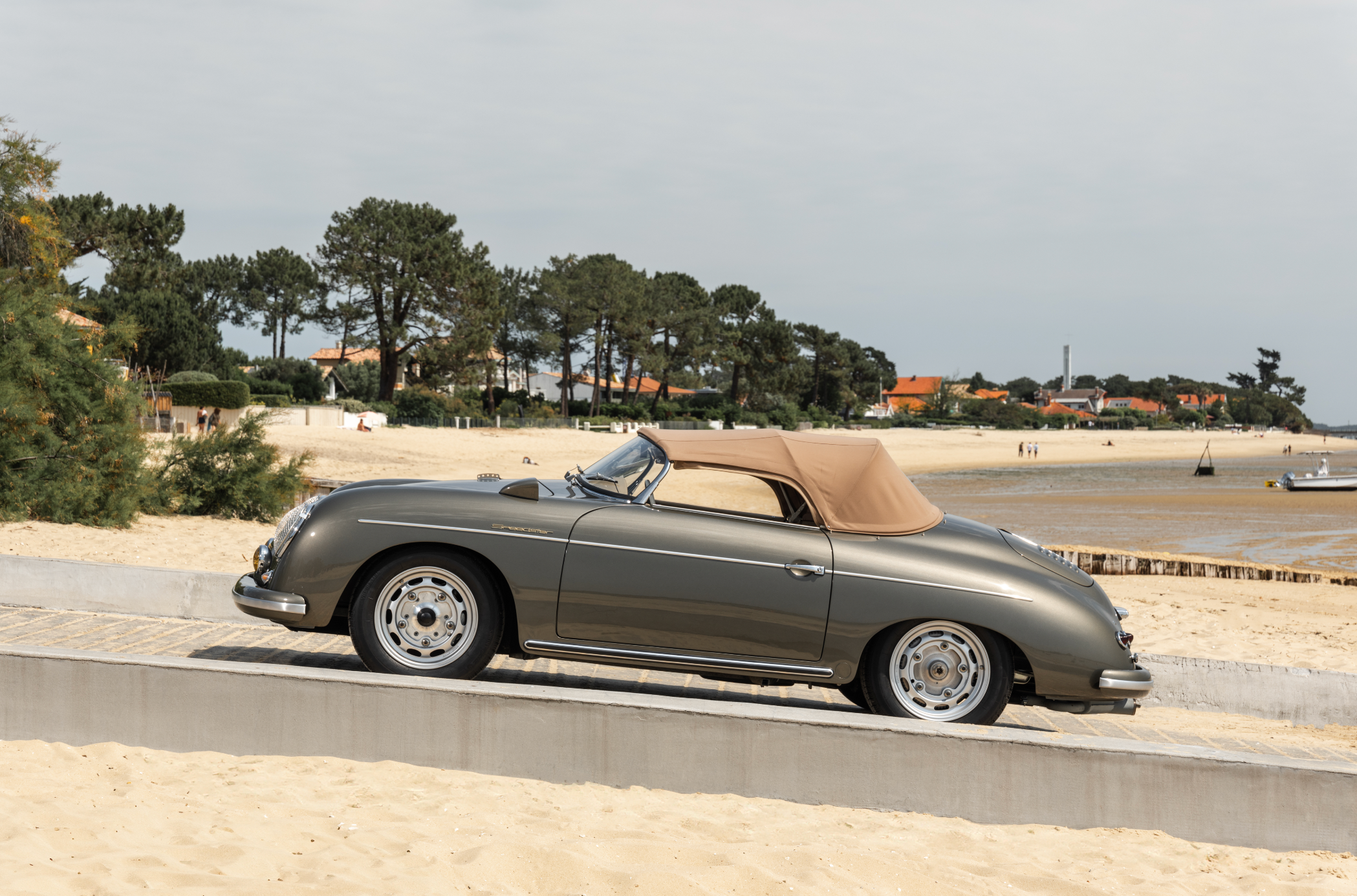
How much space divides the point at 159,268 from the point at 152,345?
10.5 metres

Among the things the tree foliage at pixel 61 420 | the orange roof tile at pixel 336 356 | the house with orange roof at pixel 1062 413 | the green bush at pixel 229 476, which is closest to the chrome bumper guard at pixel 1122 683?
the tree foliage at pixel 61 420

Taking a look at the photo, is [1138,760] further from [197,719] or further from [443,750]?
[197,719]

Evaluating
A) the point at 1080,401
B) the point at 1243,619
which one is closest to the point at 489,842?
the point at 1243,619

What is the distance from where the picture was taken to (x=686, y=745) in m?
4.52

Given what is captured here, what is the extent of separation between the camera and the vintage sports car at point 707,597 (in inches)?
199

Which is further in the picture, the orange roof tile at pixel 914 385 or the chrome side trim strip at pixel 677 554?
the orange roof tile at pixel 914 385

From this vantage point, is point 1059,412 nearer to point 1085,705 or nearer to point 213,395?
point 213,395

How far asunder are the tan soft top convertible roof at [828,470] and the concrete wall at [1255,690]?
259 cm

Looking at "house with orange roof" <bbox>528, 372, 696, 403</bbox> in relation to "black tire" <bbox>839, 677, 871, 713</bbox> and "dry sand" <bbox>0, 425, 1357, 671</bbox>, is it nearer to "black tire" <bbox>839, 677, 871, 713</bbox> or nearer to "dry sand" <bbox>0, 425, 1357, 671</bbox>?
"dry sand" <bbox>0, 425, 1357, 671</bbox>

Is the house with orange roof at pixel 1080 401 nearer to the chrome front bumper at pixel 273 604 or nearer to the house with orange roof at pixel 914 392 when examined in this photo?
the house with orange roof at pixel 914 392

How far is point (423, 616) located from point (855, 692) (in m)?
2.31

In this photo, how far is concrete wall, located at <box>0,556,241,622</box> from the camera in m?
7.36

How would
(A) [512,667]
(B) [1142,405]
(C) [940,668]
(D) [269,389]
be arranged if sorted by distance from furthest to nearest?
(B) [1142,405] → (D) [269,389] → (A) [512,667] → (C) [940,668]

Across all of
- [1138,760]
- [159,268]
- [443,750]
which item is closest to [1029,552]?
[1138,760]
